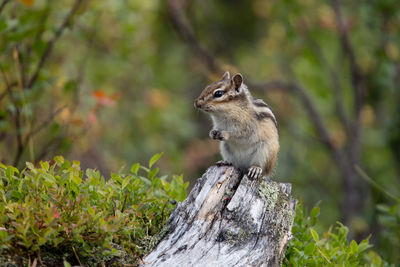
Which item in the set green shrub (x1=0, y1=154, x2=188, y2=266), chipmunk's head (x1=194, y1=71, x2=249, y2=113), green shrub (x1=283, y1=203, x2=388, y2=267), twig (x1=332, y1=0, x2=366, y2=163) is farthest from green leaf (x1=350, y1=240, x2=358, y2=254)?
twig (x1=332, y1=0, x2=366, y2=163)

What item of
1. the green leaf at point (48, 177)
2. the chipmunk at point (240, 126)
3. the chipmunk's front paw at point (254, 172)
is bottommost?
the green leaf at point (48, 177)

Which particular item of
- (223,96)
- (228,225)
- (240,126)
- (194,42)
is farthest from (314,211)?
(194,42)

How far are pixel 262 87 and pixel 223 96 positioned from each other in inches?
168

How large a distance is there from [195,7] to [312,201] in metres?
5.00

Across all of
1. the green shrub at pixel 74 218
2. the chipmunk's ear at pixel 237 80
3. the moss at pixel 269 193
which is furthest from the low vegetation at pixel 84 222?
the chipmunk's ear at pixel 237 80

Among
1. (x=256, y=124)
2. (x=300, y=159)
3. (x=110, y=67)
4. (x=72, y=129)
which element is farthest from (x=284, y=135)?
(x=256, y=124)

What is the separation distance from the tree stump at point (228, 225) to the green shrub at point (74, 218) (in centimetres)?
17

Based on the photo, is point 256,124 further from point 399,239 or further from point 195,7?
point 195,7

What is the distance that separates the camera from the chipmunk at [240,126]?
15.4 feet

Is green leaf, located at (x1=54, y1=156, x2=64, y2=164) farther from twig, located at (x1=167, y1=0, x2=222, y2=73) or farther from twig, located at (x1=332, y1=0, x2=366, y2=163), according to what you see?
twig, located at (x1=332, y1=0, x2=366, y2=163)

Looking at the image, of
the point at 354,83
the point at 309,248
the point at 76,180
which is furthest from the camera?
the point at 354,83

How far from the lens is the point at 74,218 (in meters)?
2.89

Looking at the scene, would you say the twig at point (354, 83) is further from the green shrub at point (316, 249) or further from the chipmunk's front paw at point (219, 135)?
the green shrub at point (316, 249)

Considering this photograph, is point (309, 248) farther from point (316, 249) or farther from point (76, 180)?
point (76, 180)
